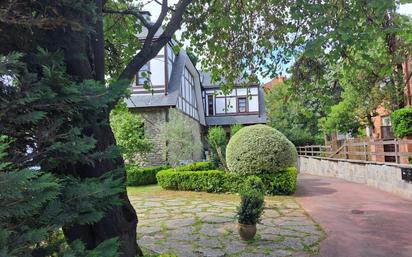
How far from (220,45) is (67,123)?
4.89 metres

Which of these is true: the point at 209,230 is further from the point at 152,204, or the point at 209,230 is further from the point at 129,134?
the point at 129,134

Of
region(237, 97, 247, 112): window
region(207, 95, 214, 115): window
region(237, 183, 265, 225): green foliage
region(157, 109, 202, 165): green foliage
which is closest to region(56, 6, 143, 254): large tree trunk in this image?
region(237, 183, 265, 225): green foliage

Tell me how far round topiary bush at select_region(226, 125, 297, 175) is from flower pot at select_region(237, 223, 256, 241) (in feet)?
18.7

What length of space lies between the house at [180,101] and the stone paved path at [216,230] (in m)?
3.97

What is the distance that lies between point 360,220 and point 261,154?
4.44 meters

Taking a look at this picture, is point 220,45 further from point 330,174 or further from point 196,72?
point 196,72

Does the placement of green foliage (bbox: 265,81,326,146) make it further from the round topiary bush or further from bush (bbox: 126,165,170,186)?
the round topiary bush

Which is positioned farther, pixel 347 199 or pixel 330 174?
pixel 330 174

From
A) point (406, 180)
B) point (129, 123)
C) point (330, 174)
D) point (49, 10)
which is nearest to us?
point (49, 10)

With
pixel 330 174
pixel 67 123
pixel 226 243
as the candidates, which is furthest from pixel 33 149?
pixel 330 174

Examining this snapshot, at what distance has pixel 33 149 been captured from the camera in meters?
2.18

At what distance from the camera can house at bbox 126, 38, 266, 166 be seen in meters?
18.6

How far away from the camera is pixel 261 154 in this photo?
1182 centimetres

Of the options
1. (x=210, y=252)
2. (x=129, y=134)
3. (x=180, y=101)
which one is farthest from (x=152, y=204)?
(x=180, y=101)
